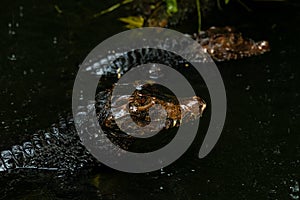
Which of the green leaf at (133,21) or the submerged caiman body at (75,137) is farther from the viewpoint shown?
the green leaf at (133,21)

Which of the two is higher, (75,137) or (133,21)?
(133,21)

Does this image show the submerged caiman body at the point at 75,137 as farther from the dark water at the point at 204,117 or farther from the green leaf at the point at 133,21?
the green leaf at the point at 133,21

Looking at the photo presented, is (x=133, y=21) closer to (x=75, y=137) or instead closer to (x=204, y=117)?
(x=204, y=117)

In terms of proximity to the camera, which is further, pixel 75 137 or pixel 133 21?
pixel 133 21

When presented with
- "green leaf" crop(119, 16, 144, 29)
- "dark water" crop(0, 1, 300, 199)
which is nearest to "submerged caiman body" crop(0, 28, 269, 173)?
"dark water" crop(0, 1, 300, 199)

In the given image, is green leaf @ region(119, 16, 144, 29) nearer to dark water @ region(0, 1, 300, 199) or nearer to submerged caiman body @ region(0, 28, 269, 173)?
dark water @ region(0, 1, 300, 199)

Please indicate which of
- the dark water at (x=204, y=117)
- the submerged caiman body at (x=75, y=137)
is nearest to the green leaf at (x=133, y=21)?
the dark water at (x=204, y=117)

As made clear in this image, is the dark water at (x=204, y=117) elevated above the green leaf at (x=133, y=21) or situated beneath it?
situated beneath

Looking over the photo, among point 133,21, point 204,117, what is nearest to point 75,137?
point 204,117

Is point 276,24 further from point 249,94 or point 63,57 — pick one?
point 63,57
